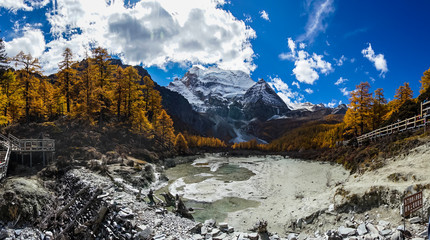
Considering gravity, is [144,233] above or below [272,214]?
above

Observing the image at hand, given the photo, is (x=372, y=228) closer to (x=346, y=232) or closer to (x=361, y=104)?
(x=346, y=232)

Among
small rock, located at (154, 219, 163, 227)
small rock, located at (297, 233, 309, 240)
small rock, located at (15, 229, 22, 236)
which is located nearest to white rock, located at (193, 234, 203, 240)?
small rock, located at (154, 219, 163, 227)

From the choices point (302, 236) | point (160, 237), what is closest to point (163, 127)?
point (160, 237)

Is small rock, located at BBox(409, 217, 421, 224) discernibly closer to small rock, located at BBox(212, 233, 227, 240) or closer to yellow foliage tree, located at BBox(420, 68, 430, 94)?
small rock, located at BBox(212, 233, 227, 240)

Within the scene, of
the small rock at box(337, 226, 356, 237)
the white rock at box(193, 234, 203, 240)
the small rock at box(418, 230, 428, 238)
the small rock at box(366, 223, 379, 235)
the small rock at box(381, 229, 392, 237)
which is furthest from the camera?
the white rock at box(193, 234, 203, 240)

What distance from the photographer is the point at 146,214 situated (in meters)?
12.3

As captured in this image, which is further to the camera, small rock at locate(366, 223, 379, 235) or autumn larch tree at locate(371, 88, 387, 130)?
autumn larch tree at locate(371, 88, 387, 130)

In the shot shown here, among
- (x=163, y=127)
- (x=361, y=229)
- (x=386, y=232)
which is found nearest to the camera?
(x=386, y=232)

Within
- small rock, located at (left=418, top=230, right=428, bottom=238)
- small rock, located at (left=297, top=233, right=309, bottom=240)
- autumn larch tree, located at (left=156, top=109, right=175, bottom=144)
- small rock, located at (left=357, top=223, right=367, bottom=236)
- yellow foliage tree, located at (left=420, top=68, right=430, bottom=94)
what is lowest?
small rock, located at (left=297, top=233, right=309, bottom=240)

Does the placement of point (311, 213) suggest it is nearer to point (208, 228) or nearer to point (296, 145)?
point (208, 228)

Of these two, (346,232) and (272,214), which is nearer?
(346,232)

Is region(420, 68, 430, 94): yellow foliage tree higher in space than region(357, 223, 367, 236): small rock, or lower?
higher

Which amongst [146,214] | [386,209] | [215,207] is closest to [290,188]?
[215,207]

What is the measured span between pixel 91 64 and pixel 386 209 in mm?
44872
